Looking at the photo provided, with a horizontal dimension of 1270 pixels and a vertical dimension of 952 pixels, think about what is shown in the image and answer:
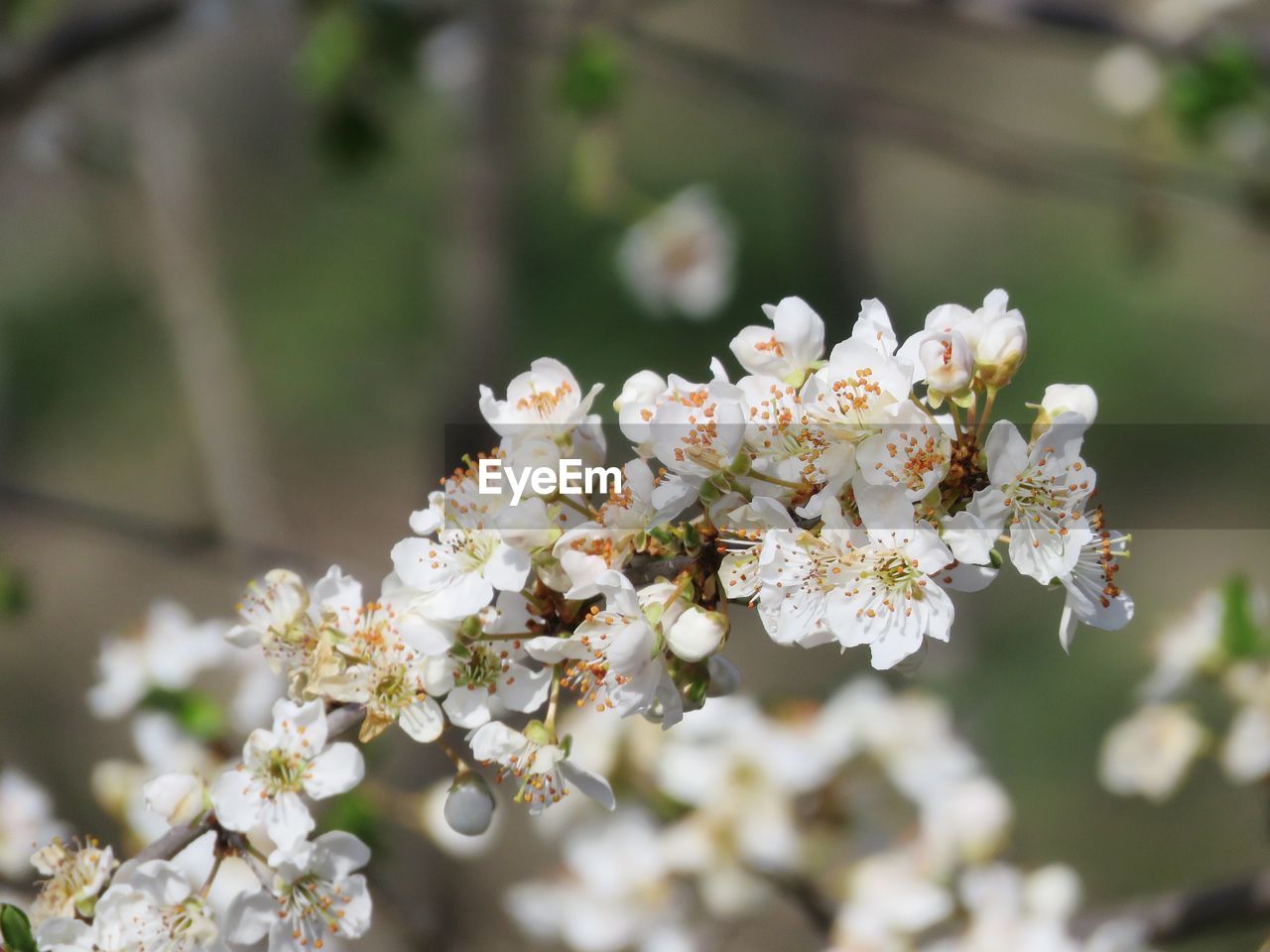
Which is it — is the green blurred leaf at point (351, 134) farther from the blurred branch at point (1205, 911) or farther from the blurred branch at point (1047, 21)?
the blurred branch at point (1205, 911)

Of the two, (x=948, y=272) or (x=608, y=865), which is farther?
(x=948, y=272)

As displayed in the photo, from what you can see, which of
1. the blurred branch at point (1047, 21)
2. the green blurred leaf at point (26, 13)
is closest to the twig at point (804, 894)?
the blurred branch at point (1047, 21)

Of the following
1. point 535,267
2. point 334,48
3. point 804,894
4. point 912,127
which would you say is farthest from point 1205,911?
point 535,267

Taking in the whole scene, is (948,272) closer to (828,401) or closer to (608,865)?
(608,865)

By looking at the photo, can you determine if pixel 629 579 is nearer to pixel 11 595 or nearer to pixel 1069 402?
pixel 1069 402

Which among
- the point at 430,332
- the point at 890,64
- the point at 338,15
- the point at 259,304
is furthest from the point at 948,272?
the point at 338,15

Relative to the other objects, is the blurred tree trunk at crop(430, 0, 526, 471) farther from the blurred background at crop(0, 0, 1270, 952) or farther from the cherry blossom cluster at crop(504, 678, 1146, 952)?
the cherry blossom cluster at crop(504, 678, 1146, 952)
